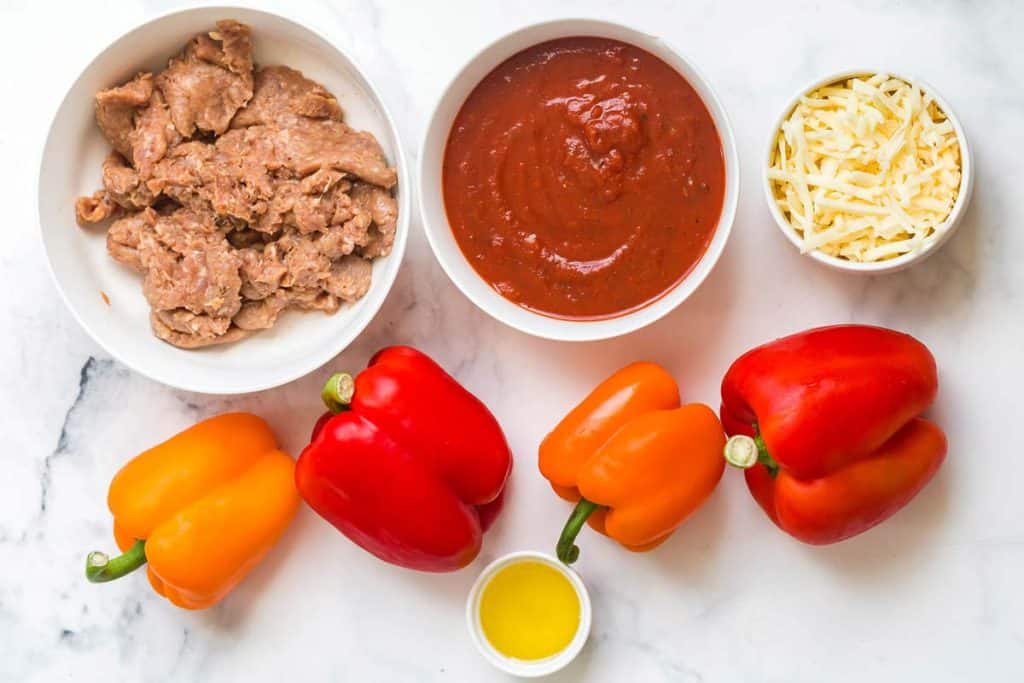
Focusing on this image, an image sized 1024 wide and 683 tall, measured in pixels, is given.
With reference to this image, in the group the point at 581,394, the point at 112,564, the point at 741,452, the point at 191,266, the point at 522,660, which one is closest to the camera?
the point at 741,452

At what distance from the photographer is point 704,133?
2908 millimetres

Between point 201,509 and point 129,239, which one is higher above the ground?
point 129,239

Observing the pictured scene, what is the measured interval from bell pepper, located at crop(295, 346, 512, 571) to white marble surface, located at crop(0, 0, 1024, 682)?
0.25 m

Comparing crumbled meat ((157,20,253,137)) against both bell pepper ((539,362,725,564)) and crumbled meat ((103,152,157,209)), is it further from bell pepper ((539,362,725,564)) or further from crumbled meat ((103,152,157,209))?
bell pepper ((539,362,725,564))

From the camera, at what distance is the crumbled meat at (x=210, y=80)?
Answer: 299 cm

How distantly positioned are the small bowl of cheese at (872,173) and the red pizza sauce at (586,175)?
0.77 feet

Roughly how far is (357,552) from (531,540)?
53 cm

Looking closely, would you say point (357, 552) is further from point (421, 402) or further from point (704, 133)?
point (704, 133)

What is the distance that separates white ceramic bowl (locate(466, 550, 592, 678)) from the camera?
312 centimetres

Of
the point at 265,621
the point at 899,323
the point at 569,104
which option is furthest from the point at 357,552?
the point at 899,323

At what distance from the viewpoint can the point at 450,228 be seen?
3016mm

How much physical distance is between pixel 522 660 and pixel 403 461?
27.2 inches

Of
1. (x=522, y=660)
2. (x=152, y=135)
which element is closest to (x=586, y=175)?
(x=152, y=135)

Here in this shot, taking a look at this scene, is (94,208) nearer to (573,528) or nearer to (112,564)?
(112,564)
